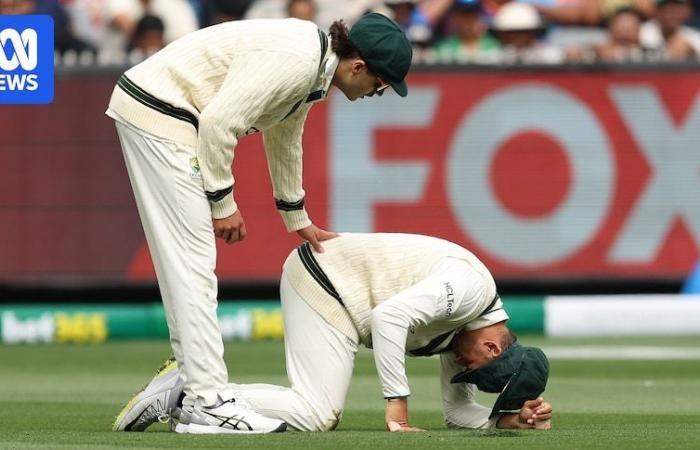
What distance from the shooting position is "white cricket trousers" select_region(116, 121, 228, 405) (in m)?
5.75

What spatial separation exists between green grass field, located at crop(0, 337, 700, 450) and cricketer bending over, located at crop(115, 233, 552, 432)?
0.51 feet

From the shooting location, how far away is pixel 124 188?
1152 centimetres

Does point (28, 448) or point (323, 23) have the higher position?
point (323, 23)

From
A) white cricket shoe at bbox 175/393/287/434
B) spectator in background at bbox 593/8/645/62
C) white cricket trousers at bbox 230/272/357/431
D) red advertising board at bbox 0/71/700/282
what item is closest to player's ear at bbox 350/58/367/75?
white cricket trousers at bbox 230/272/357/431

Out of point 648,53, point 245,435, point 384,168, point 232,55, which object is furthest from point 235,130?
point 648,53

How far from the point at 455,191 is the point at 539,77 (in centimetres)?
100

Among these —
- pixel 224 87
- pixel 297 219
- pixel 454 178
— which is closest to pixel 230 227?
pixel 224 87

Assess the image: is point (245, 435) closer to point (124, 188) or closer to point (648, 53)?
point (124, 188)

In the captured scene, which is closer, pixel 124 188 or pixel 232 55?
pixel 232 55

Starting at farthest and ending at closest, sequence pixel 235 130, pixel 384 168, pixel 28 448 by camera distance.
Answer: pixel 384 168 < pixel 235 130 < pixel 28 448

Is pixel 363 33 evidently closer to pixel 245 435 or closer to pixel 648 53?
pixel 245 435

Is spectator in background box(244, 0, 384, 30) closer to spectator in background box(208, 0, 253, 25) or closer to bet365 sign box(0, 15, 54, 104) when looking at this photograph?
spectator in background box(208, 0, 253, 25)

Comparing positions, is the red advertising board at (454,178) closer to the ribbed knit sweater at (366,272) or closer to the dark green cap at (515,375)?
the ribbed knit sweater at (366,272)

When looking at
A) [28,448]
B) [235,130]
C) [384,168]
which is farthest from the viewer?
[384,168]
